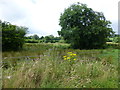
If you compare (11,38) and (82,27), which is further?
(82,27)

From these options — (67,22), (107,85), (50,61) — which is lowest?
(107,85)

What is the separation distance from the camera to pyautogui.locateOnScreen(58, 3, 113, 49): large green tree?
16812 millimetres

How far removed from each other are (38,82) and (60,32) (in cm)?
1572

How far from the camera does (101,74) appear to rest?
10.2 ft

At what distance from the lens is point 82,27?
17.6 meters

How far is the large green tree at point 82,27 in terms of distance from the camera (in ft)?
55.2

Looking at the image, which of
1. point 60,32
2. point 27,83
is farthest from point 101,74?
point 60,32

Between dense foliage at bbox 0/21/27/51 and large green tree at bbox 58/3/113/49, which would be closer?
dense foliage at bbox 0/21/27/51

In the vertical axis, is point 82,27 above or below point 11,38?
above

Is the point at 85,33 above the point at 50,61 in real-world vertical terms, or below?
above

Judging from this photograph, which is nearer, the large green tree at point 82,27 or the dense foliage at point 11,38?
the dense foliage at point 11,38

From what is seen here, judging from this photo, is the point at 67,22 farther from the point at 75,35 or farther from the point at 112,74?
the point at 112,74

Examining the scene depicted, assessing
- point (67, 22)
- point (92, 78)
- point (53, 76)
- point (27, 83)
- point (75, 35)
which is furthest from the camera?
point (67, 22)

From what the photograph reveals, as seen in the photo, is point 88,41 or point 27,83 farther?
point 88,41
